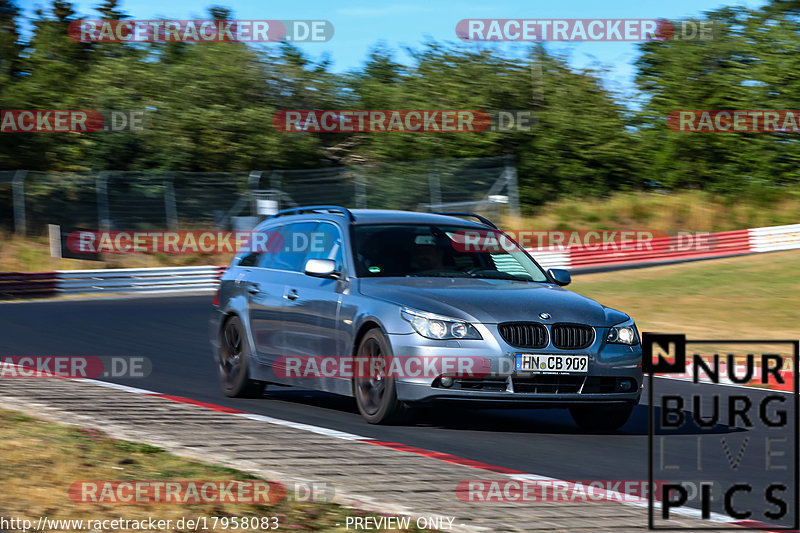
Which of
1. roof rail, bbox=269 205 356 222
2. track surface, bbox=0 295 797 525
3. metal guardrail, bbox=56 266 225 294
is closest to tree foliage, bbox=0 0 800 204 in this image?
metal guardrail, bbox=56 266 225 294

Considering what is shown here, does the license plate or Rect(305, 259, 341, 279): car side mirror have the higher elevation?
Rect(305, 259, 341, 279): car side mirror

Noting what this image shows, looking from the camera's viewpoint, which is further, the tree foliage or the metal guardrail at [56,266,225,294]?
the tree foliage

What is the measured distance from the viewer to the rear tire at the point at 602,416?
918 cm

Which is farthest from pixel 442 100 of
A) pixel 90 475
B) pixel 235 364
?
pixel 90 475

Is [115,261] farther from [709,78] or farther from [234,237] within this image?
[709,78]

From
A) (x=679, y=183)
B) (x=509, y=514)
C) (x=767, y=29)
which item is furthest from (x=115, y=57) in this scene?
(x=509, y=514)

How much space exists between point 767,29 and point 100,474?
48.5 m

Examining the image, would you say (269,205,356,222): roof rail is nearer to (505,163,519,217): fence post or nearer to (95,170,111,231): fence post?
(95,170,111,231): fence post

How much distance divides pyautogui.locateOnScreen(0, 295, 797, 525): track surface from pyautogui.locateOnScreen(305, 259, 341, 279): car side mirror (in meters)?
1.14

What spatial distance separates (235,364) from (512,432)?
117 inches

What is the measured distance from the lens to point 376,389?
29.2 ft

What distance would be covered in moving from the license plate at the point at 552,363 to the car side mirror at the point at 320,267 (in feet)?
5.56

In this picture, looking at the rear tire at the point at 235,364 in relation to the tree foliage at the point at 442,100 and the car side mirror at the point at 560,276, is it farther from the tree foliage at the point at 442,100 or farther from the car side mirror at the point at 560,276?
the tree foliage at the point at 442,100

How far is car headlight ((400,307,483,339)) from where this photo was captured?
852 centimetres
